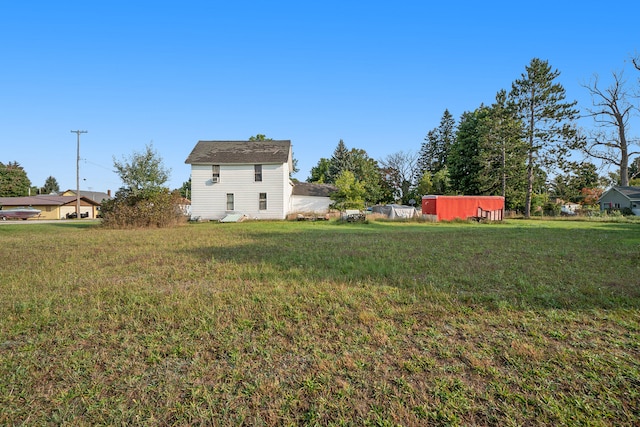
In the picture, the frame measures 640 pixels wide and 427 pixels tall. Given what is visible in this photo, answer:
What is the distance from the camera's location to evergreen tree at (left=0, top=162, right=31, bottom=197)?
5969cm

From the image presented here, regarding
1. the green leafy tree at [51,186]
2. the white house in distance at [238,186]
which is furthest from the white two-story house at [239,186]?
the green leafy tree at [51,186]

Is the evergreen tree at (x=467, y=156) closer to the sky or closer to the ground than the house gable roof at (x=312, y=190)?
closer to the sky

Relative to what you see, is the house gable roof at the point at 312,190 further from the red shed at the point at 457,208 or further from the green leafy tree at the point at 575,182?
the green leafy tree at the point at 575,182

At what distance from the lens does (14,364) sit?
276 centimetres

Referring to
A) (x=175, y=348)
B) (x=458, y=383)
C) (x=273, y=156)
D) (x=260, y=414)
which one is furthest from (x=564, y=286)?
(x=273, y=156)

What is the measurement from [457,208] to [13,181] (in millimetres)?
78943

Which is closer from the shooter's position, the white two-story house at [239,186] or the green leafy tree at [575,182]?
the white two-story house at [239,186]

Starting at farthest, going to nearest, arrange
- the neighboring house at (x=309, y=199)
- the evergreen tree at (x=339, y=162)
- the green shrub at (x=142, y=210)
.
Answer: the evergreen tree at (x=339, y=162), the neighboring house at (x=309, y=199), the green shrub at (x=142, y=210)

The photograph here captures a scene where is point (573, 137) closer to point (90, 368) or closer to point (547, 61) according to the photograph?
point (547, 61)

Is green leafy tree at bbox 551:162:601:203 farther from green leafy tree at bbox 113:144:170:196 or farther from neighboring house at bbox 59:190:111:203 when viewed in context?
neighboring house at bbox 59:190:111:203

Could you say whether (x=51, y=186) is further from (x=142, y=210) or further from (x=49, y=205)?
(x=142, y=210)

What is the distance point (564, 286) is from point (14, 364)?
6964 millimetres

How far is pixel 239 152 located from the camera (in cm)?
2739

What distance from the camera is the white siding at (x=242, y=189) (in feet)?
86.6
